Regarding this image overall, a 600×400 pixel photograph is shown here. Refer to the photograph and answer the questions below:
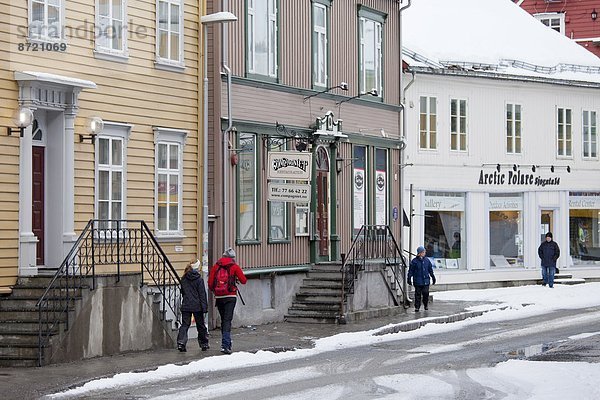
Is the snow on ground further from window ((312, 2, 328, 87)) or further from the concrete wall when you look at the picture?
window ((312, 2, 328, 87))

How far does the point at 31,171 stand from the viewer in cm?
2103

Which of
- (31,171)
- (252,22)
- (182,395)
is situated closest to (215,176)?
(252,22)

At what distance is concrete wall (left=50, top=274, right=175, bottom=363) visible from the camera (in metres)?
20.0

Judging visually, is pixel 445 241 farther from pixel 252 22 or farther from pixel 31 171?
pixel 31 171

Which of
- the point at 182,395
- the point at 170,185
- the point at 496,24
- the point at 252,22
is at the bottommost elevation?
the point at 182,395

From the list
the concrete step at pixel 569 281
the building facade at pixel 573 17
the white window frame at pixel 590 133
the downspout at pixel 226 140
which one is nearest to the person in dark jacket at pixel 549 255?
the concrete step at pixel 569 281

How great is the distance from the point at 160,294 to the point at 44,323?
3.28 metres

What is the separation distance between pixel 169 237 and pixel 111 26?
4.14m

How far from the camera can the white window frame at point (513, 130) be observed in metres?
42.1

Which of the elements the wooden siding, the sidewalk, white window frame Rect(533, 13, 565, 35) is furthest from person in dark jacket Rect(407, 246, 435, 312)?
white window frame Rect(533, 13, 565, 35)

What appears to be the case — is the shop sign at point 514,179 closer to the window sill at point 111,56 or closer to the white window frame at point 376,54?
the white window frame at point 376,54

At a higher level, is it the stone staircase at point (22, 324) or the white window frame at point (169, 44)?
the white window frame at point (169, 44)

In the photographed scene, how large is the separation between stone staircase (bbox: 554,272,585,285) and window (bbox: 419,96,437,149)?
22.0ft

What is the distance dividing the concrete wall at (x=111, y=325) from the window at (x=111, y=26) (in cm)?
424
